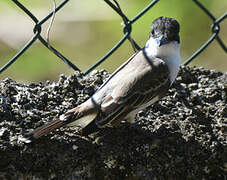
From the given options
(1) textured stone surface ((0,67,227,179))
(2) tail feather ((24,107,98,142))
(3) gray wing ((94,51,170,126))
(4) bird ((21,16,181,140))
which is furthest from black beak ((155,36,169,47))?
(2) tail feather ((24,107,98,142))

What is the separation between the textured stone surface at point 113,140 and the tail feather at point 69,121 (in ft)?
0.16

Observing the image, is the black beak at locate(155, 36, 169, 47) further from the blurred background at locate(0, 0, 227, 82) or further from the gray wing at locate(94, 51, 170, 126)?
the blurred background at locate(0, 0, 227, 82)

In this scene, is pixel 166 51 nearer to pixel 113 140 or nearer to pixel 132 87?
pixel 132 87

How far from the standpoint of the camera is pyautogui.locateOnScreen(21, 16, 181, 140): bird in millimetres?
3115

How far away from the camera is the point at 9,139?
9.42ft

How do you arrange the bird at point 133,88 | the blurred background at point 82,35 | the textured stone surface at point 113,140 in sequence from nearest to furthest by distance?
the textured stone surface at point 113,140 < the bird at point 133,88 < the blurred background at point 82,35

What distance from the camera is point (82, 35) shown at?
503 centimetres

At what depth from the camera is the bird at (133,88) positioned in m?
3.12

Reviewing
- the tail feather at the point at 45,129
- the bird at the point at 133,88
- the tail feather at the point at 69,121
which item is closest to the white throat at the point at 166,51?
the bird at the point at 133,88

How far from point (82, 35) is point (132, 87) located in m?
1.83

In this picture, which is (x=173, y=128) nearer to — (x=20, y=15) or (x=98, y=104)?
(x=98, y=104)

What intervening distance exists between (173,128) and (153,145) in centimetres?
21

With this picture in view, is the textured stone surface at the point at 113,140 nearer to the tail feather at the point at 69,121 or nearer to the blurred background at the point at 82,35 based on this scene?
the tail feather at the point at 69,121

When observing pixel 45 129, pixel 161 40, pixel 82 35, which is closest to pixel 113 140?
pixel 45 129
